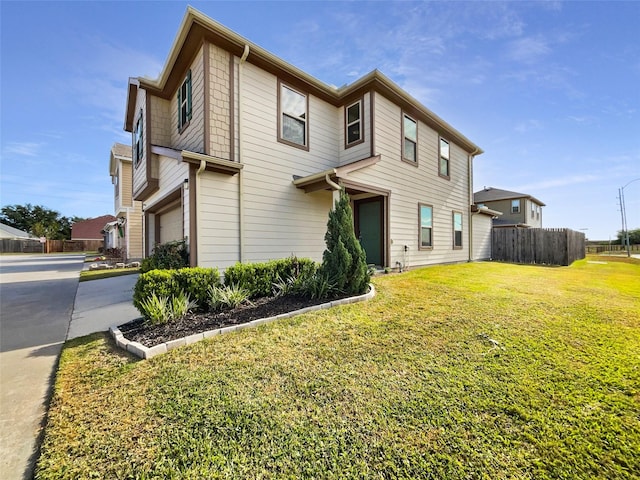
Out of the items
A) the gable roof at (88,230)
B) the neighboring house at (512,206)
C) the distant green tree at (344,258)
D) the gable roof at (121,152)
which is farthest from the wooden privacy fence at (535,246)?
the gable roof at (88,230)

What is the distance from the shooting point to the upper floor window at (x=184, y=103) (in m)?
7.14

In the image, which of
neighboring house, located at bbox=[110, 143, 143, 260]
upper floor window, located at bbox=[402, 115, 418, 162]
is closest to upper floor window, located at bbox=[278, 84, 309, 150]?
upper floor window, located at bbox=[402, 115, 418, 162]

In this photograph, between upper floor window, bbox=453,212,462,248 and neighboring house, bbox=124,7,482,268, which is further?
upper floor window, bbox=453,212,462,248

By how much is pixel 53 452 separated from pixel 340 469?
196 cm

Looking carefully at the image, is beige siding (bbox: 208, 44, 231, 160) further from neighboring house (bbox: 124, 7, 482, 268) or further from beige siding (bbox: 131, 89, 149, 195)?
beige siding (bbox: 131, 89, 149, 195)

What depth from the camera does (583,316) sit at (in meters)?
4.41

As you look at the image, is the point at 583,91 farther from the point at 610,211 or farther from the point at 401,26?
the point at 610,211

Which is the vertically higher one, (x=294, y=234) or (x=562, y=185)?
(x=562, y=185)

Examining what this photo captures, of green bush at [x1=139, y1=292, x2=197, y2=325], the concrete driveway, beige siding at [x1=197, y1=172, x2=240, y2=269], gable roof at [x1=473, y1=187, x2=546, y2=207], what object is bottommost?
the concrete driveway

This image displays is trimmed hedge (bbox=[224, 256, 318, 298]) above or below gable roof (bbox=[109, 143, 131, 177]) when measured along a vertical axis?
below

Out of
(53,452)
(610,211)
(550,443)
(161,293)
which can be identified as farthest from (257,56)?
(610,211)

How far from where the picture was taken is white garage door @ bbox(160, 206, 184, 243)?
8.84 metres

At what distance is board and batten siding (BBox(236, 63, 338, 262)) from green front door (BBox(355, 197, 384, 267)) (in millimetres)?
1657

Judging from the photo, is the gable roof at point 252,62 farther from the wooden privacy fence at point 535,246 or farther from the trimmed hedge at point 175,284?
the wooden privacy fence at point 535,246
